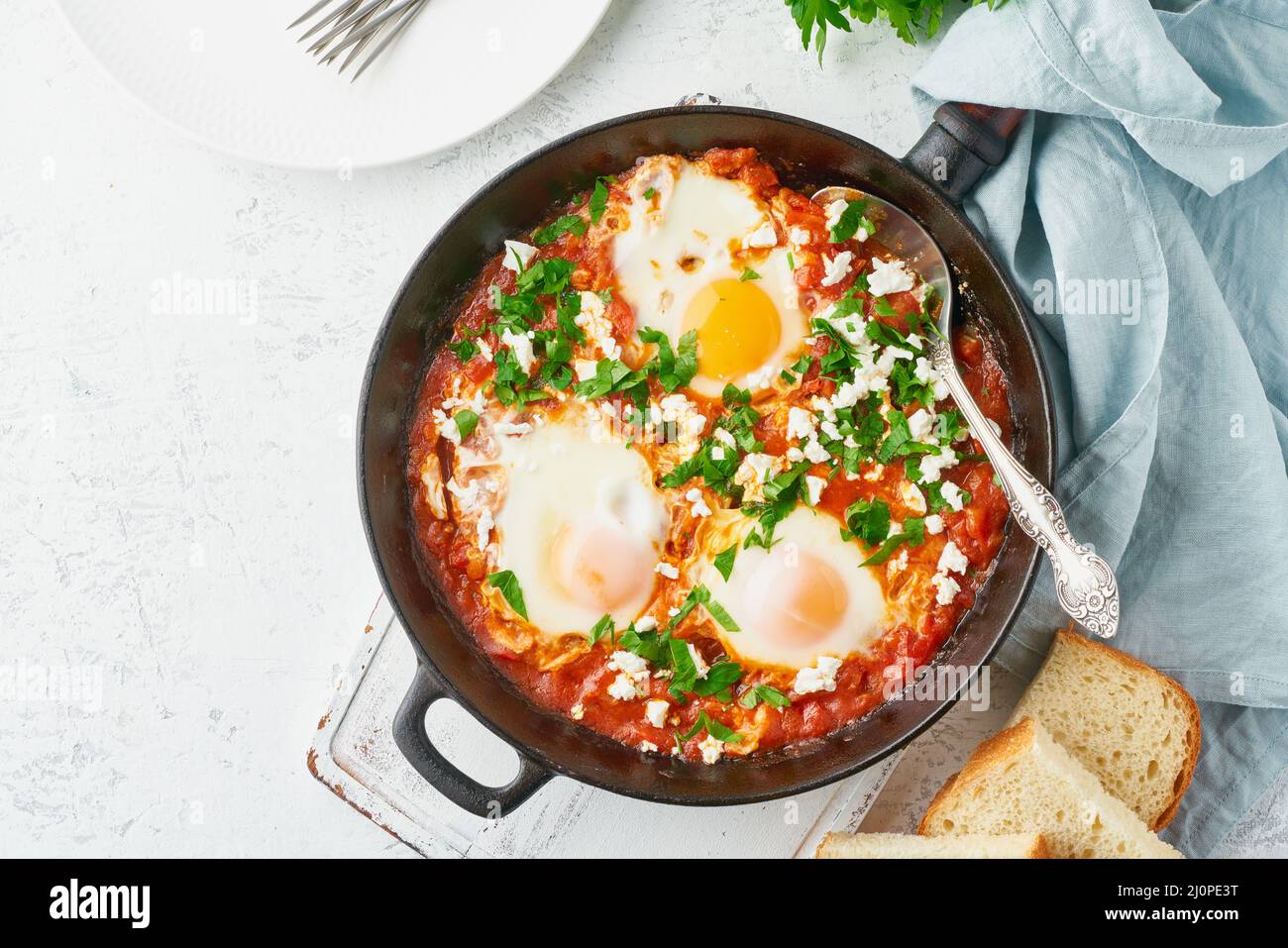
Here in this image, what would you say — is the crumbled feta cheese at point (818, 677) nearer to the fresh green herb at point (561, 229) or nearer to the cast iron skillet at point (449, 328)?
the cast iron skillet at point (449, 328)

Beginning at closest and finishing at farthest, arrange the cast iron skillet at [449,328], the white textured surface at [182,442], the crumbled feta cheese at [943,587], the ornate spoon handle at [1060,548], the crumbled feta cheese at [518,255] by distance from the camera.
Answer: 1. the ornate spoon handle at [1060,548]
2. the cast iron skillet at [449,328]
3. the crumbled feta cheese at [943,587]
4. the crumbled feta cheese at [518,255]
5. the white textured surface at [182,442]

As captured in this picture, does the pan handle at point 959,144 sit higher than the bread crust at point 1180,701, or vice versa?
the pan handle at point 959,144

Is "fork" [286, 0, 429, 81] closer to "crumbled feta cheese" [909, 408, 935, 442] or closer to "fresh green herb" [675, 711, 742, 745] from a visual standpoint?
"crumbled feta cheese" [909, 408, 935, 442]

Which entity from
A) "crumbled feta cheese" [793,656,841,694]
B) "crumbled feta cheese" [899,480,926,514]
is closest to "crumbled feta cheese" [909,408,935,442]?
"crumbled feta cheese" [899,480,926,514]

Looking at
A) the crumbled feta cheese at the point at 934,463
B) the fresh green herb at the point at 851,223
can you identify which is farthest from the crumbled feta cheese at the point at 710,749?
the fresh green herb at the point at 851,223

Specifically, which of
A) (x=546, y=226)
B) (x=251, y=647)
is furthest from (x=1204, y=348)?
(x=251, y=647)

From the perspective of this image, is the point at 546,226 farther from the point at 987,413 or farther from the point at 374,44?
the point at 987,413
